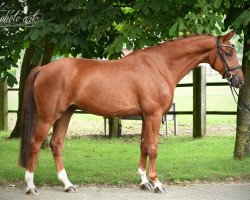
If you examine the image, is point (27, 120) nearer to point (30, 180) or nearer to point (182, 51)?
point (30, 180)

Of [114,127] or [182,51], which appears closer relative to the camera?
[182,51]

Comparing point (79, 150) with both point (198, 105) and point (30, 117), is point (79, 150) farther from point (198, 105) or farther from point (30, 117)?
point (30, 117)

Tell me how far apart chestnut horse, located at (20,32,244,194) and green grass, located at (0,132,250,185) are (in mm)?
705

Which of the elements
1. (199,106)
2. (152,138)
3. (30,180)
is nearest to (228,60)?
(152,138)

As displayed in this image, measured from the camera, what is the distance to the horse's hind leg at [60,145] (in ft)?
24.8

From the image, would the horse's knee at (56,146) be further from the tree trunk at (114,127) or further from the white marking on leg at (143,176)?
the tree trunk at (114,127)

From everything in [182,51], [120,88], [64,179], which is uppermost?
[182,51]

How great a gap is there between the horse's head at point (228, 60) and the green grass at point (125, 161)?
158 cm

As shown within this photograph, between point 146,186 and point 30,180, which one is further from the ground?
point 30,180

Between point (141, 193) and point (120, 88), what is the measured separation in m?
1.42

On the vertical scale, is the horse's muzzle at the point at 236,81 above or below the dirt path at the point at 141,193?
above

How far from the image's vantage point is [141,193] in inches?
291

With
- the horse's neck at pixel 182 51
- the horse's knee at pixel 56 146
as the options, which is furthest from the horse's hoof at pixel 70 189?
the horse's neck at pixel 182 51

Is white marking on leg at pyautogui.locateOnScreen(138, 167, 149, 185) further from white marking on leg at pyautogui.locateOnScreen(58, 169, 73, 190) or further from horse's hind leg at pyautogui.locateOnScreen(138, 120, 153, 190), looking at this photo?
white marking on leg at pyautogui.locateOnScreen(58, 169, 73, 190)
